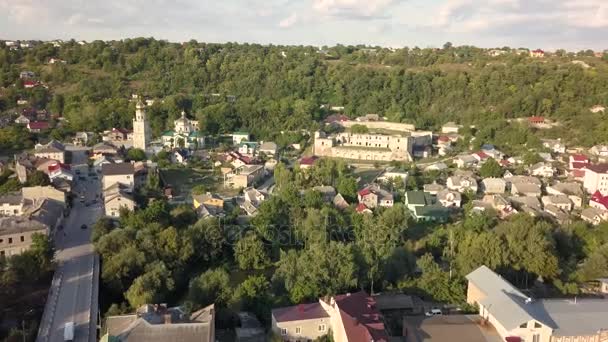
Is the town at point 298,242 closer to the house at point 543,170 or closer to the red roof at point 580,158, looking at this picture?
the red roof at point 580,158

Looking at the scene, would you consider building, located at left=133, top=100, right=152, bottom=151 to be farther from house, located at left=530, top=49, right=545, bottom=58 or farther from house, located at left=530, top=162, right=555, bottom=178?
house, located at left=530, top=49, right=545, bottom=58

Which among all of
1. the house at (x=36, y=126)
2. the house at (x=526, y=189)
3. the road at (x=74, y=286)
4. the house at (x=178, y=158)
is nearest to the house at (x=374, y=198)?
the house at (x=526, y=189)

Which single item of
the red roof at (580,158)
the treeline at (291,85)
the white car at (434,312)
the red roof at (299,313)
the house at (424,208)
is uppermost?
the treeline at (291,85)

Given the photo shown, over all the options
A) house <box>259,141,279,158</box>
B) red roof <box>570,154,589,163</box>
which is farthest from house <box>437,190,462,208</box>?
house <box>259,141,279,158</box>

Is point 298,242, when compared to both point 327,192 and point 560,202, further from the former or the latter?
point 560,202

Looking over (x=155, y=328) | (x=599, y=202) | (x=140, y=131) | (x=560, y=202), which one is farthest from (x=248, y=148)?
(x=155, y=328)

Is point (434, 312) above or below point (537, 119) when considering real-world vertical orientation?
below

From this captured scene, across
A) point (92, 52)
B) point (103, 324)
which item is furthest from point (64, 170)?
point (92, 52)
